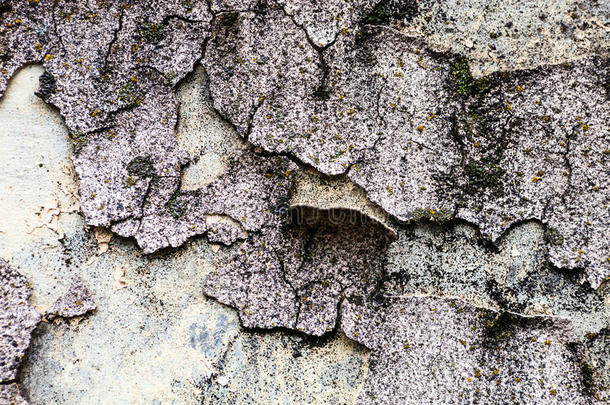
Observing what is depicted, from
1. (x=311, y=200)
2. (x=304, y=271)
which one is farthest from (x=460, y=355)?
(x=311, y=200)

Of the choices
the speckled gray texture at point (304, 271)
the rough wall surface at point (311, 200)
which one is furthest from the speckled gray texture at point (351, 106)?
the speckled gray texture at point (304, 271)

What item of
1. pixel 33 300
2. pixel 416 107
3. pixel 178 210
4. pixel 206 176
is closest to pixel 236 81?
pixel 206 176

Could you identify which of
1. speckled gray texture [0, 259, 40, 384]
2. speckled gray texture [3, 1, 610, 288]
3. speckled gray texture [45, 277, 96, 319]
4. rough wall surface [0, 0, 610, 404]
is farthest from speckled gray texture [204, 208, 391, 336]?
speckled gray texture [0, 259, 40, 384]

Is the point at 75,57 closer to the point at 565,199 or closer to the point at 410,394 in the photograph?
the point at 410,394

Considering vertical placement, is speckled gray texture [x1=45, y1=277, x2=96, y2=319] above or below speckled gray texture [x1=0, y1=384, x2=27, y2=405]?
above

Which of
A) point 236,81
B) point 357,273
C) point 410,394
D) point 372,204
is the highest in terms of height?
point 236,81

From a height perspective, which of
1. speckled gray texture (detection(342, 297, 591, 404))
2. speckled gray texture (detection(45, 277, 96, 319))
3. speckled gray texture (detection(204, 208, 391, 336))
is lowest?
speckled gray texture (detection(342, 297, 591, 404))

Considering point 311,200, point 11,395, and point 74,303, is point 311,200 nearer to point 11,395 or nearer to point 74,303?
point 74,303

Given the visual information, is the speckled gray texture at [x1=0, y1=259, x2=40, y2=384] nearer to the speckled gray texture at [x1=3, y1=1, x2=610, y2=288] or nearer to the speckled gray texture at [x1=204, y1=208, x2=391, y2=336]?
the speckled gray texture at [x1=3, y1=1, x2=610, y2=288]
